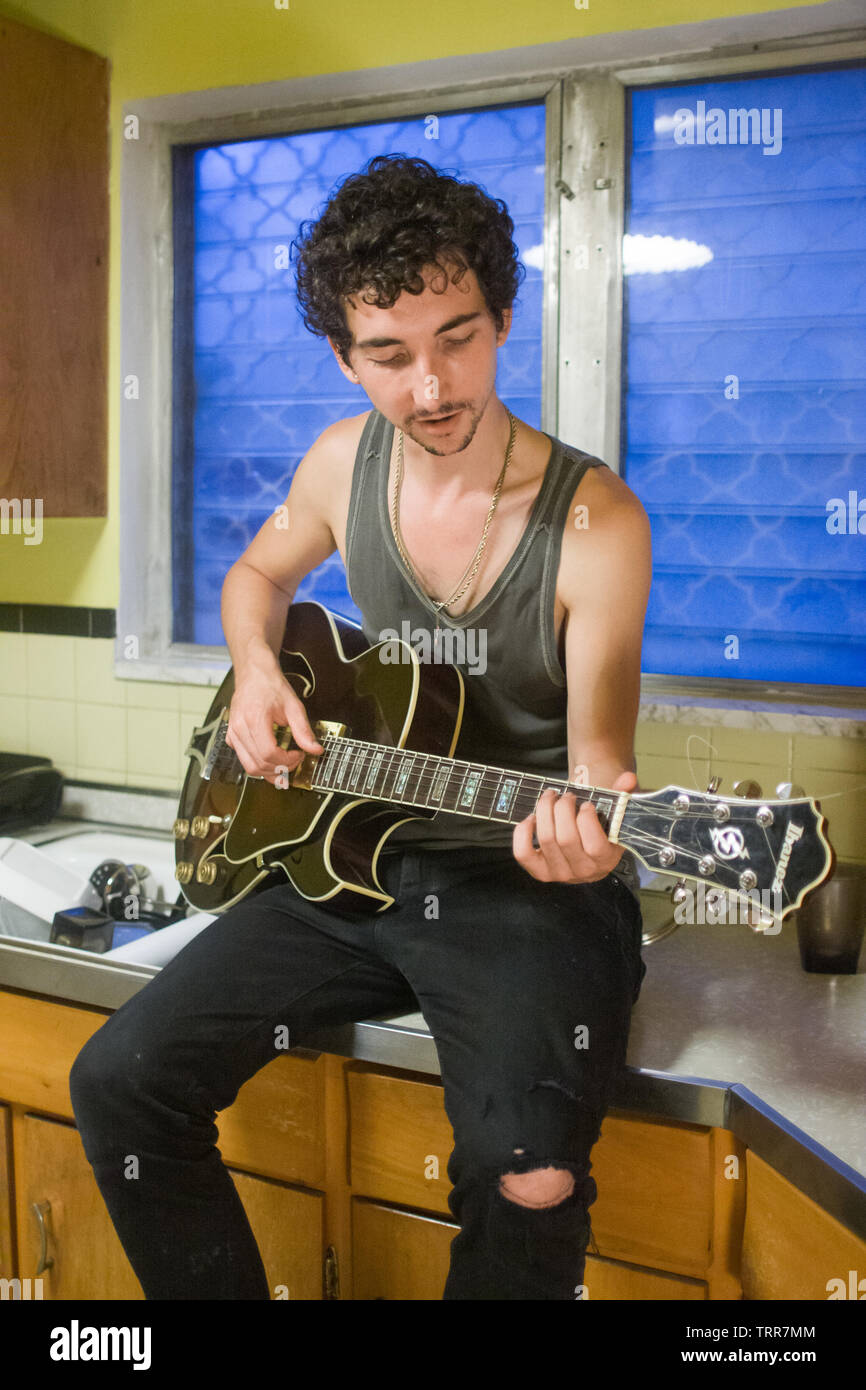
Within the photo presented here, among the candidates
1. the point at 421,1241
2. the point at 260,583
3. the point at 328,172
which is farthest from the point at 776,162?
the point at 421,1241

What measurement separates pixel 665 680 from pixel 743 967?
1.65 ft

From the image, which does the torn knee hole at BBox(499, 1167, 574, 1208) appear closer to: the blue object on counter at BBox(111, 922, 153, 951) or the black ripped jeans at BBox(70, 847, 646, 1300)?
the black ripped jeans at BBox(70, 847, 646, 1300)

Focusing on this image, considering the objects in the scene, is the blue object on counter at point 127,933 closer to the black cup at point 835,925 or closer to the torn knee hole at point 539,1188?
the torn knee hole at point 539,1188

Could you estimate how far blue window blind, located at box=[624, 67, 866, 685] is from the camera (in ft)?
5.62

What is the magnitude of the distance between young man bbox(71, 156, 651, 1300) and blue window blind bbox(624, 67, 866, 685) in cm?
45

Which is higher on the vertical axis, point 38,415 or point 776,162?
point 776,162

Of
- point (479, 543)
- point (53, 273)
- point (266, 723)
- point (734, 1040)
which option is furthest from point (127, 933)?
point (53, 273)

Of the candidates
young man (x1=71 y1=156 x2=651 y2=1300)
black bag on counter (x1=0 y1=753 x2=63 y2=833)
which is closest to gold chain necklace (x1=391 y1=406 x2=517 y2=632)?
young man (x1=71 y1=156 x2=651 y2=1300)

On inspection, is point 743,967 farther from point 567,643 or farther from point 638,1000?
point 567,643

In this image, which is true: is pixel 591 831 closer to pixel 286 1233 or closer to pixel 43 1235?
pixel 286 1233

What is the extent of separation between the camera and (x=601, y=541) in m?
1.37

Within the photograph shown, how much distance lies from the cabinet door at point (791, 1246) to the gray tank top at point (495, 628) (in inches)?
20.4

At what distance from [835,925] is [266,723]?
2.66 ft

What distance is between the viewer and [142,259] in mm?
2213
